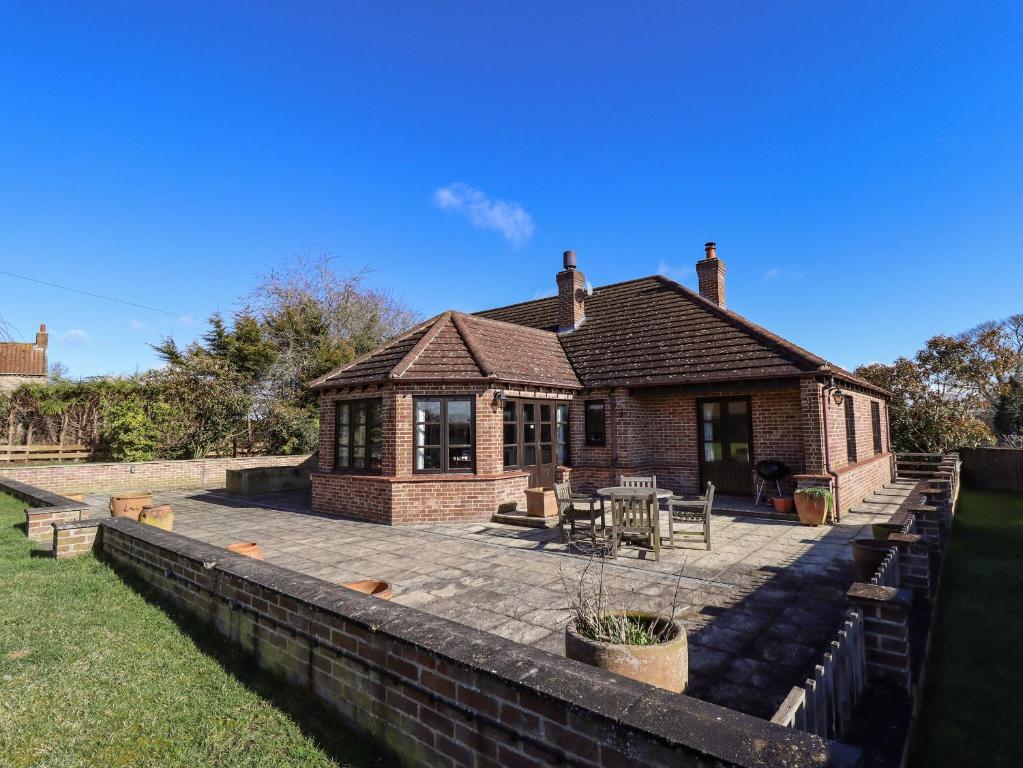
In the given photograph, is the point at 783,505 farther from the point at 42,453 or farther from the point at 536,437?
the point at 42,453

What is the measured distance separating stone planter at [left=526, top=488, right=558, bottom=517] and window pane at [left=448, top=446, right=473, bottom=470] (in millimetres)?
1564

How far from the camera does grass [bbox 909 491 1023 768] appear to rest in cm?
330

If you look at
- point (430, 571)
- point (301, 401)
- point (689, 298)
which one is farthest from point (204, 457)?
point (689, 298)

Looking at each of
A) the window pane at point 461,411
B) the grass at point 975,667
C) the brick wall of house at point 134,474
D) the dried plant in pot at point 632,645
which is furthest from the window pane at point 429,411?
the brick wall of house at point 134,474

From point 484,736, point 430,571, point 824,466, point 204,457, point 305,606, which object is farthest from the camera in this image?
point 204,457

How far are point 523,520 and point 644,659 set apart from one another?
24.3ft

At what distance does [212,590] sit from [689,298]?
13.6 m

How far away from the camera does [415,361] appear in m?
11.5

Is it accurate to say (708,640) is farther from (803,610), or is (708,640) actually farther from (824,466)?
(824,466)

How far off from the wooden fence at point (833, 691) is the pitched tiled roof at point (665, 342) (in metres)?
8.51

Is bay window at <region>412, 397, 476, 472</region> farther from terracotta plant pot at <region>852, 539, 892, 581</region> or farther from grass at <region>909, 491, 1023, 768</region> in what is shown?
grass at <region>909, 491, 1023, 768</region>

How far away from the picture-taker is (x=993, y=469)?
1648 cm

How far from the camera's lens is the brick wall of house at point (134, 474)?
15375 mm

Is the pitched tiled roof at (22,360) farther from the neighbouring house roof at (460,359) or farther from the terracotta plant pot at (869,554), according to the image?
the terracotta plant pot at (869,554)
